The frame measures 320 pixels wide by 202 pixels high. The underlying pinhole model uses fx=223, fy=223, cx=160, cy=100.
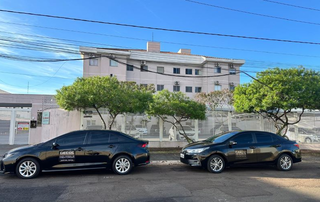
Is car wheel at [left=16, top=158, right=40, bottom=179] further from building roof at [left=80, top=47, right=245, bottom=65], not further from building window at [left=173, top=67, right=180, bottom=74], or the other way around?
Answer: building window at [left=173, top=67, right=180, bottom=74]

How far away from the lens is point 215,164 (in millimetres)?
7570

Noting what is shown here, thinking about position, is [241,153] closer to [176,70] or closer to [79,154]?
[79,154]

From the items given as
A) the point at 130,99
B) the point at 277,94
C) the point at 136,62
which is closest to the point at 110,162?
the point at 130,99

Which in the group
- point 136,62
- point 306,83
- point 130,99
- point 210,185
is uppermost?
point 136,62

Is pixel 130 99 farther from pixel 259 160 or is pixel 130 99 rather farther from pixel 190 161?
pixel 259 160

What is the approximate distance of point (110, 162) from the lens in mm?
7184

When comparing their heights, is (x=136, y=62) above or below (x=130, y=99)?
above

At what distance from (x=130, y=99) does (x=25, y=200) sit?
23.4 ft

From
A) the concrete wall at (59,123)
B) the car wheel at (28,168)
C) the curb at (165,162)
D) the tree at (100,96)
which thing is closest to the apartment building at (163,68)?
the concrete wall at (59,123)

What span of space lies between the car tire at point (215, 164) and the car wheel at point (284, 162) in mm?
2190

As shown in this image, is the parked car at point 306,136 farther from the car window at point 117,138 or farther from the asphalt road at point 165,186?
the car window at point 117,138

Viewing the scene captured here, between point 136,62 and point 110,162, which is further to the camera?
point 136,62

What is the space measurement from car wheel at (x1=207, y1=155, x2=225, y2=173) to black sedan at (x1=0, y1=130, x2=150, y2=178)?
2.13m

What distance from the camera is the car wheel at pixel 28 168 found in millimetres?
6578
